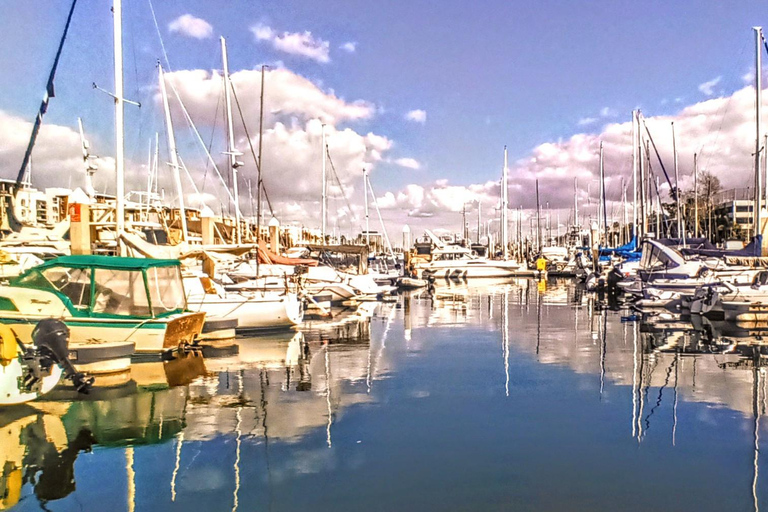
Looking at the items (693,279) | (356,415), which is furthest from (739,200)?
(356,415)

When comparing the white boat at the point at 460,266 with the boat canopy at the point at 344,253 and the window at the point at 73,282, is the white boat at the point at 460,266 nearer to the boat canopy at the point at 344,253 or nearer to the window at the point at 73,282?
the boat canopy at the point at 344,253

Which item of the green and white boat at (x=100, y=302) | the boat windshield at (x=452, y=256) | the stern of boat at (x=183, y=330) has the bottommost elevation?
the stern of boat at (x=183, y=330)

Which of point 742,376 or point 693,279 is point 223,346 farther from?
point 693,279

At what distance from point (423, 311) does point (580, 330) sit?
30.9 ft

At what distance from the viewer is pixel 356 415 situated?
32.9 feet

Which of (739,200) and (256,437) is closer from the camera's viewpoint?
(256,437)

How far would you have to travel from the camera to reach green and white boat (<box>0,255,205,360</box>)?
13375mm

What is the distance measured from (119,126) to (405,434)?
14.7 meters

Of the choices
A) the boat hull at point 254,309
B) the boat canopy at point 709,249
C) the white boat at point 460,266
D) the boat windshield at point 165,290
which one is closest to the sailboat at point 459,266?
the white boat at point 460,266

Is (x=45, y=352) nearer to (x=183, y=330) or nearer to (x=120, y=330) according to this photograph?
(x=120, y=330)

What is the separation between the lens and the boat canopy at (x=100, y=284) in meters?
14.1

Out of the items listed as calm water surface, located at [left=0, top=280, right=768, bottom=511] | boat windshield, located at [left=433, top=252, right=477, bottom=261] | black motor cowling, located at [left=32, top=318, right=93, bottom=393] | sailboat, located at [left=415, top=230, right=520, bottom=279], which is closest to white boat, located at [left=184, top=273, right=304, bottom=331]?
calm water surface, located at [left=0, top=280, right=768, bottom=511]

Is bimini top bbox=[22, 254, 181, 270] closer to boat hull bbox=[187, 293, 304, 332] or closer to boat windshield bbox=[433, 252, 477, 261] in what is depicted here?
boat hull bbox=[187, 293, 304, 332]

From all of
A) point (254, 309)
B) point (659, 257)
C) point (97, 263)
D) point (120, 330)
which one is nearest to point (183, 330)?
point (120, 330)
